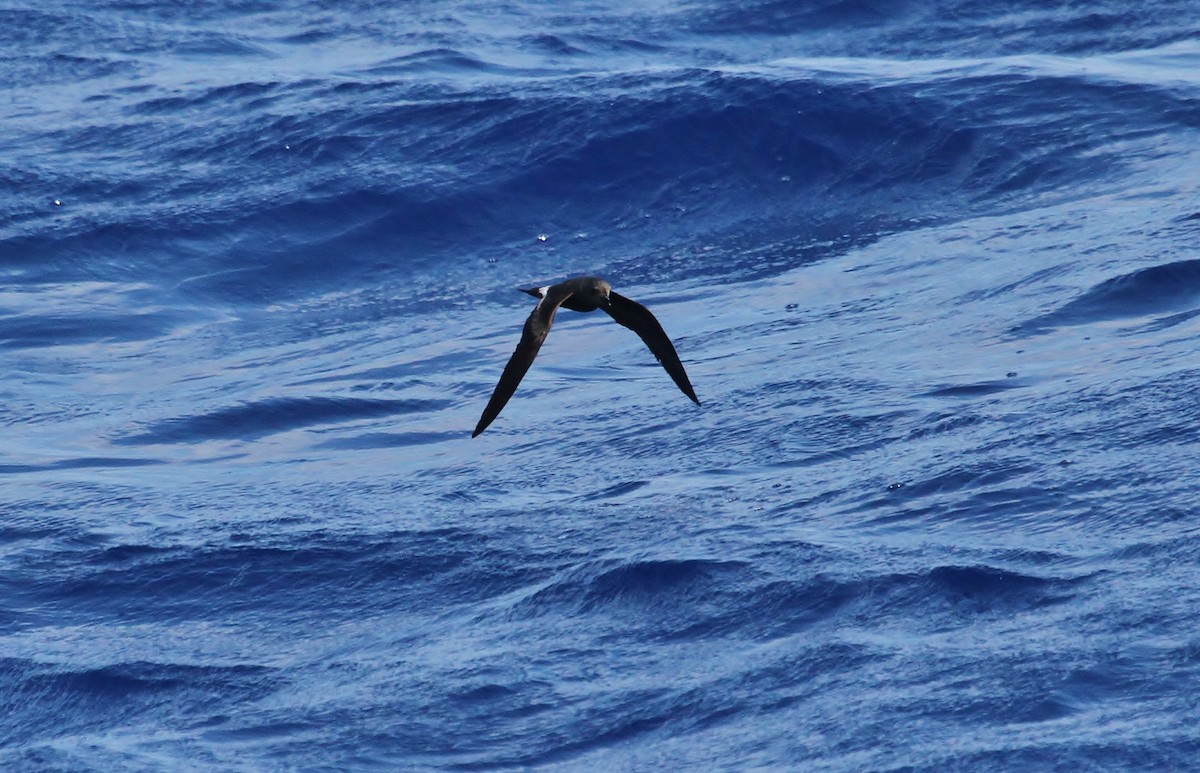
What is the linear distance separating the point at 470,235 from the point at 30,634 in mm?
6538

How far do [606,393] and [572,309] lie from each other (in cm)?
480

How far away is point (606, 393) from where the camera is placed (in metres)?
12.1

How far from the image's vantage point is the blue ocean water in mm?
8234

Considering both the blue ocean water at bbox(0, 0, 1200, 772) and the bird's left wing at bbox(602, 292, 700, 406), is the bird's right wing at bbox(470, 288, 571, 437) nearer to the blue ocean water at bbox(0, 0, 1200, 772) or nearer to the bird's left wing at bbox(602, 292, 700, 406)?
the bird's left wing at bbox(602, 292, 700, 406)

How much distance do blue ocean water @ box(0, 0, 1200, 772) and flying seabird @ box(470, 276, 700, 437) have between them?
169 centimetres

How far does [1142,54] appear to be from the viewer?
18312mm

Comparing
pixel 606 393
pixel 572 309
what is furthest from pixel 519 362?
pixel 606 393

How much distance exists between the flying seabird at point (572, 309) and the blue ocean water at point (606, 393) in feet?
5.54

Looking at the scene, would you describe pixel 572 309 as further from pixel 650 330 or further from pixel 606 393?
pixel 606 393

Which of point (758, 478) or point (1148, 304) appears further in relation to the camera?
point (1148, 304)

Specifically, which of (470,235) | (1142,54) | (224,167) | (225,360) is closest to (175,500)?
(225,360)

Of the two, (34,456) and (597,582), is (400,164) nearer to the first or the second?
(34,456)

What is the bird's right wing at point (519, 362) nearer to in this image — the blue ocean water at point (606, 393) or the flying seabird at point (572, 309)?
A: the flying seabird at point (572, 309)

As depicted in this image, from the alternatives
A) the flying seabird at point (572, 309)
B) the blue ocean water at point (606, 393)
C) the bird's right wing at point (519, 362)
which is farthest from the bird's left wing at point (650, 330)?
the blue ocean water at point (606, 393)
